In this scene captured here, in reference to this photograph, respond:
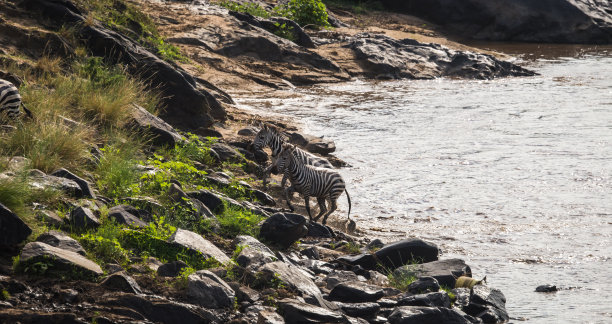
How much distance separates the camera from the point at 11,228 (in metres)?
6.94

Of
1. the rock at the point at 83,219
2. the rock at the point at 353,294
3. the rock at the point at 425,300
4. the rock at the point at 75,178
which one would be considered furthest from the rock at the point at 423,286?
the rock at the point at 75,178

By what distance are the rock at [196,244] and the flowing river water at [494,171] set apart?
3744 mm

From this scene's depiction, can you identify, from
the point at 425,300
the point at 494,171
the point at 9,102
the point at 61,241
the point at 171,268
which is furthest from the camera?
the point at 494,171

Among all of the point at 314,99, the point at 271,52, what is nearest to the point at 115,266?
the point at 314,99

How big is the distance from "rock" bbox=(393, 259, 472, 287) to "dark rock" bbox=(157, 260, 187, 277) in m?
3.23

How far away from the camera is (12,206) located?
753 cm

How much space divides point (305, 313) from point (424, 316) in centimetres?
154

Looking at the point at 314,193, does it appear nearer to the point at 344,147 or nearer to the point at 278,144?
the point at 278,144

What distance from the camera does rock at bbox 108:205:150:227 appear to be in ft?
27.9

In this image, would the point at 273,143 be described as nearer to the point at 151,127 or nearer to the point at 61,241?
the point at 151,127

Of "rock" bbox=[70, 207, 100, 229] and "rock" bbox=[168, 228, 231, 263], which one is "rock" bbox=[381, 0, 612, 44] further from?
"rock" bbox=[70, 207, 100, 229]

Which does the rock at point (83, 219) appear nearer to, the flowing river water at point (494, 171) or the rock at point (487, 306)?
the rock at point (487, 306)

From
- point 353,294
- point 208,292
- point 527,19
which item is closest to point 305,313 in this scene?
point 208,292

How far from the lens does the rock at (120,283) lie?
6.91 m
